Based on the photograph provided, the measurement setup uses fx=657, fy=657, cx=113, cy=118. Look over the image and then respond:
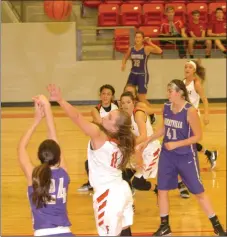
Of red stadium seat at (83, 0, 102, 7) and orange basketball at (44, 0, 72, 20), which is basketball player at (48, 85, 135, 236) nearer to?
orange basketball at (44, 0, 72, 20)

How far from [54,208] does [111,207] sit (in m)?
0.85

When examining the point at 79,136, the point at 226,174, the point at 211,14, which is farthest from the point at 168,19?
the point at 226,174

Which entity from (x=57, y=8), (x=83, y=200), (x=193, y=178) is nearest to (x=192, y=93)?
(x=83, y=200)

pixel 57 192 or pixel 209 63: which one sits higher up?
pixel 209 63

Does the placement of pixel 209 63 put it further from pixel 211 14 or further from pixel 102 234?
pixel 102 234

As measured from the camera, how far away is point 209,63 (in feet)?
55.9

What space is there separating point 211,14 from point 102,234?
13258mm

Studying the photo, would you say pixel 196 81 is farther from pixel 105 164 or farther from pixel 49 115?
pixel 49 115

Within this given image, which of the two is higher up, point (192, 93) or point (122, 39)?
point (122, 39)

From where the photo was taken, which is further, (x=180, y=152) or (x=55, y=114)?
(x=55, y=114)

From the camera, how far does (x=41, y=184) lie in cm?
429

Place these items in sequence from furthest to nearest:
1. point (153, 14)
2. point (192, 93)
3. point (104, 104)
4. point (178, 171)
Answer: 1. point (153, 14)
2. point (192, 93)
3. point (104, 104)
4. point (178, 171)

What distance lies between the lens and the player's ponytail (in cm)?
427

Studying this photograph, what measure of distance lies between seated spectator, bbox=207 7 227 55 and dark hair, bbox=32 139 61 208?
13.1 metres
